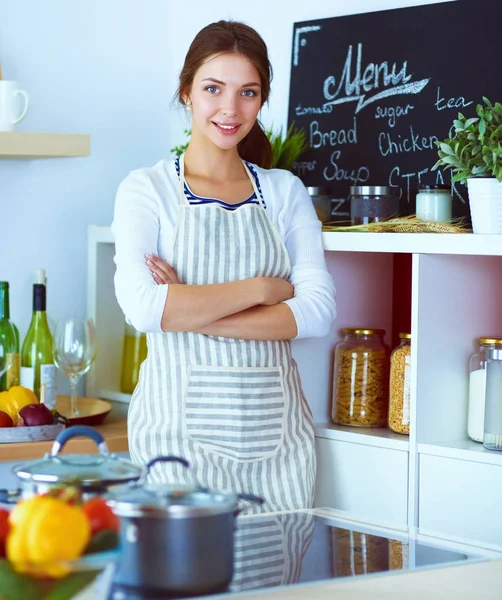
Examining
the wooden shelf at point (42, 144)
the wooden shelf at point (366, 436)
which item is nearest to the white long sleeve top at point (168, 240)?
the wooden shelf at point (366, 436)

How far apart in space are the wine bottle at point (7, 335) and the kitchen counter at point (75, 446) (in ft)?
0.78

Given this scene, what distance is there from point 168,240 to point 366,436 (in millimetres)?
552

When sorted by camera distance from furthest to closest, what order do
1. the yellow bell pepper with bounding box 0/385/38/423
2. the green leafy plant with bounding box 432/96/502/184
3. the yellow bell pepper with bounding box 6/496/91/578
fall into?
1. the yellow bell pepper with bounding box 0/385/38/423
2. the green leafy plant with bounding box 432/96/502/184
3. the yellow bell pepper with bounding box 6/496/91/578

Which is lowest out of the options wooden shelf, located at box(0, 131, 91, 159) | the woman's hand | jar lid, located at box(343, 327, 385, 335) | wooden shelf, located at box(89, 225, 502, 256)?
jar lid, located at box(343, 327, 385, 335)

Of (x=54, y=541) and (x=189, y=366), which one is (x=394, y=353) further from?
(x=54, y=541)

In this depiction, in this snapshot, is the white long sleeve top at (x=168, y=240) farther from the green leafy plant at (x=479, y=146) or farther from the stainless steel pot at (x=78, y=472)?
the stainless steel pot at (x=78, y=472)

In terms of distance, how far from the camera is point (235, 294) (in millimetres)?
1955

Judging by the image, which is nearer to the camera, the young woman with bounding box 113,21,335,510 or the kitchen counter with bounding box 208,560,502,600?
the kitchen counter with bounding box 208,560,502,600

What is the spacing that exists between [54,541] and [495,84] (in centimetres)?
163

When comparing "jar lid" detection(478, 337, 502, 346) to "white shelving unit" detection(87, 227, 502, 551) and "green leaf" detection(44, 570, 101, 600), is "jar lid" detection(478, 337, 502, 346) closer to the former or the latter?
"white shelving unit" detection(87, 227, 502, 551)

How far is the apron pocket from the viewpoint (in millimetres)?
1979

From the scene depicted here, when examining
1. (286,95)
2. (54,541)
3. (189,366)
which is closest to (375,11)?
(286,95)

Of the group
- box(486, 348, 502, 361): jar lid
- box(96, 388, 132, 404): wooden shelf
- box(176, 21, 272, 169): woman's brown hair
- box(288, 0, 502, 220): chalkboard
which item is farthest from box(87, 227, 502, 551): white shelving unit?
box(96, 388, 132, 404): wooden shelf

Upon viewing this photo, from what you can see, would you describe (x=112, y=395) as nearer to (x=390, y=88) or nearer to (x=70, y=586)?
(x=390, y=88)
